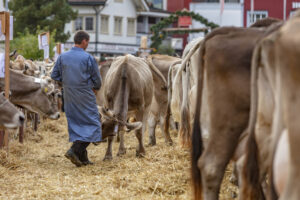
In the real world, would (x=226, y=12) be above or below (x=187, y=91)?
above

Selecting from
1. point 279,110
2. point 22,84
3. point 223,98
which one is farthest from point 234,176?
point 22,84

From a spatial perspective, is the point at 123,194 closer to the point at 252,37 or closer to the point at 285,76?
the point at 252,37

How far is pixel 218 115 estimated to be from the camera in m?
4.68

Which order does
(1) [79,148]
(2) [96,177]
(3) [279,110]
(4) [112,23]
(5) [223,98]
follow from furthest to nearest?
(4) [112,23]
(1) [79,148]
(2) [96,177]
(5) [223,98]
(3) [279,110]

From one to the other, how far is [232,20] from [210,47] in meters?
48.4

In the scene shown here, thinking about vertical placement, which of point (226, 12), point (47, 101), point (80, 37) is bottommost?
point (47, 101)

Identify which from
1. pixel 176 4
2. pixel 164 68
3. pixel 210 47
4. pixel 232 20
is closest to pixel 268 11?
pixel 232 20

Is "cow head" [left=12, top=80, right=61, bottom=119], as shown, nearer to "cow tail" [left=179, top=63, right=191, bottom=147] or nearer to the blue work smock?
the blue work smock

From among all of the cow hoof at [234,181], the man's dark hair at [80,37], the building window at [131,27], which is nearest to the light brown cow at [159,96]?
the man's dark hair at [80,37]

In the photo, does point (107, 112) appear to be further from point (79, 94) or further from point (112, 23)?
point (112, 23)

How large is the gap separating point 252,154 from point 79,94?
217 inches

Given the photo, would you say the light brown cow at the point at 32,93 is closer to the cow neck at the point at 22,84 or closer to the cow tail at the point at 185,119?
the cow neck at the point at 22,84

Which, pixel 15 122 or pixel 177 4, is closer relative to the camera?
pixel 15 122

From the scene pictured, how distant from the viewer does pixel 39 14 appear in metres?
36.1
